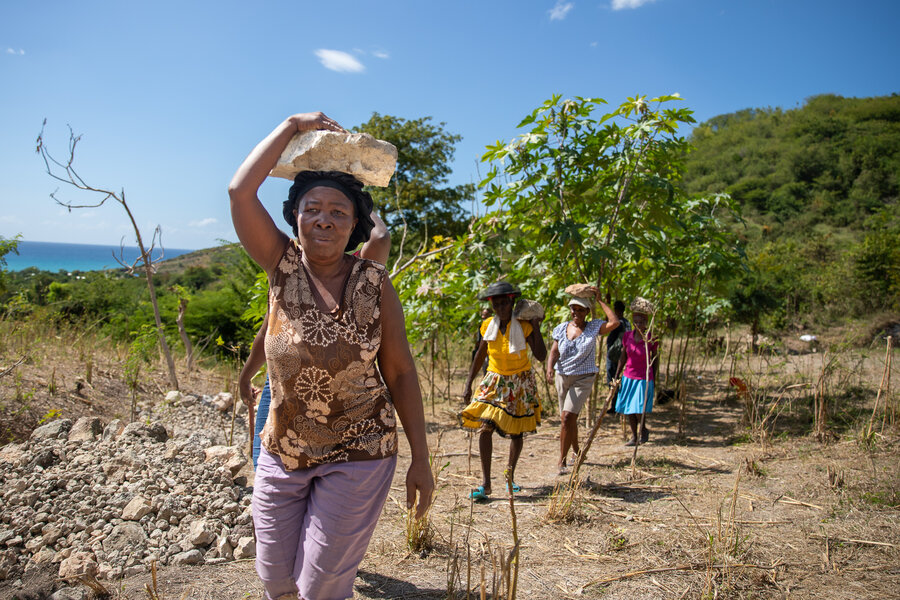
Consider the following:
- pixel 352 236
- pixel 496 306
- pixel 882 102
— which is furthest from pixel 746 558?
pixel 882 102

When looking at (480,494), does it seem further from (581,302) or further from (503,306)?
(581,302)

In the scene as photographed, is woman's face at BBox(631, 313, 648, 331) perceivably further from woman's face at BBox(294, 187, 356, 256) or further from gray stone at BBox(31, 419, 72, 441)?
gray stone at BBox(31, 419, 72, 441)

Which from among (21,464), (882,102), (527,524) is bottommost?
Result: (527,524)

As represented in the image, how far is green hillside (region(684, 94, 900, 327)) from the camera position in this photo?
1334cm

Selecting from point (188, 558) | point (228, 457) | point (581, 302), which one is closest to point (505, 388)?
point (581, 302)

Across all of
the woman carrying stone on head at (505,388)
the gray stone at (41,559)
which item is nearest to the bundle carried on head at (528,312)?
the woman carrying stone on head at (505,388)

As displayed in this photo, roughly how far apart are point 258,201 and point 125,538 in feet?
7.71

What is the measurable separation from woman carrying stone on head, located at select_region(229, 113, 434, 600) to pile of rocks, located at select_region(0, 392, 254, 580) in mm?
1738

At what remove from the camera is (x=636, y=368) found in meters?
5.81

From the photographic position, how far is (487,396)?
450cm

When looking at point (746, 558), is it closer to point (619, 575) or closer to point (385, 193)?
point (619, 575)

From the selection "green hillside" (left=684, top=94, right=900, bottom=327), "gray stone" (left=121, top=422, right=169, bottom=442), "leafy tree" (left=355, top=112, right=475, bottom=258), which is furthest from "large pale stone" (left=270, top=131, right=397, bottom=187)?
"leafy tree" (left=355, top=112, right=475, bottom=258)

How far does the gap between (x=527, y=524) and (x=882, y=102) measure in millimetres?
61372

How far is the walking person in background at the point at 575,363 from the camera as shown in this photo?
194 inches
